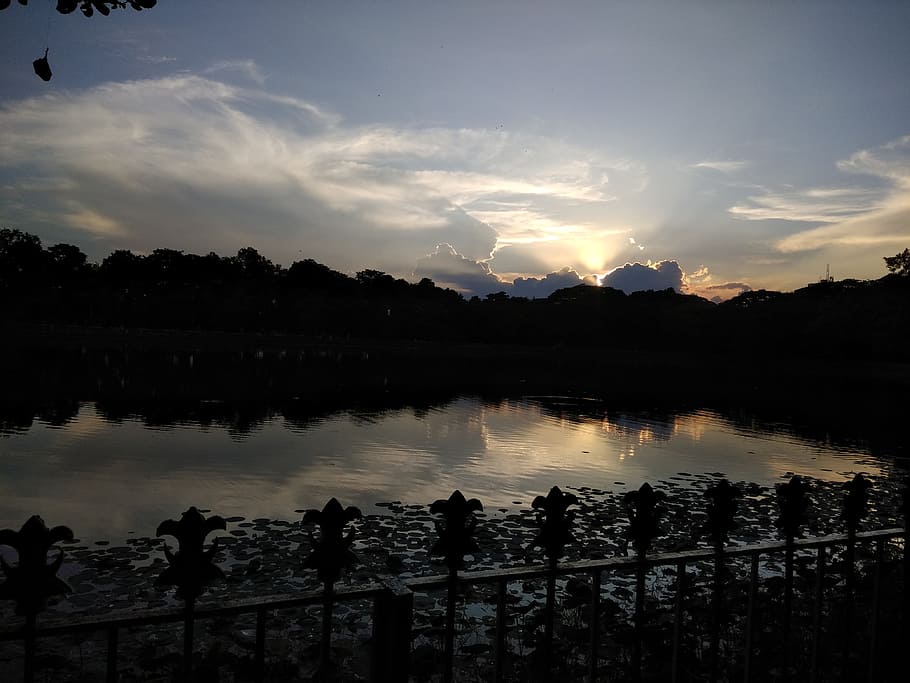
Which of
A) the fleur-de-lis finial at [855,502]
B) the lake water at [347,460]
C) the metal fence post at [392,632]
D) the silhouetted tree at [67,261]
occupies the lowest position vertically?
the lake water at [347,460]

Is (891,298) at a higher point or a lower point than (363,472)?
higher

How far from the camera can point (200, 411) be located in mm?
29266

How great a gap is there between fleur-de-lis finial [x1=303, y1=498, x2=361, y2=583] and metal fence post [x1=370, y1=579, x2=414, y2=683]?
0.69 feet

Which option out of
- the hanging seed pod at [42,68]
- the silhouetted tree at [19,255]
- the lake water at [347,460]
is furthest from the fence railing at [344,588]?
the silhouetted tree at [19,255]

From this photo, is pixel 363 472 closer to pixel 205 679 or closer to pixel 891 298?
pixel 205 679

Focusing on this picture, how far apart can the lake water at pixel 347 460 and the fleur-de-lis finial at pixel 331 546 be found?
35.9ft

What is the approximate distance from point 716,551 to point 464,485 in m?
14.8

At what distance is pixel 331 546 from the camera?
257 centimetres

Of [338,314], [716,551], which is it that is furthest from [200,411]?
[338,314]

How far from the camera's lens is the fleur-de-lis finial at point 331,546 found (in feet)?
8.34

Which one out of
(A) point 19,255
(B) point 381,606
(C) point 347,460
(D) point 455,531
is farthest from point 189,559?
(A) point 19,255

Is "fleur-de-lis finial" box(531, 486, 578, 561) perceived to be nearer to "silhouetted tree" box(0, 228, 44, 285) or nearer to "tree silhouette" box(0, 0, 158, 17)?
"tree silhouette" box(0, 0, 158, 17)

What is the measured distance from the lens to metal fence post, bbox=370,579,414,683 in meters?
2.58

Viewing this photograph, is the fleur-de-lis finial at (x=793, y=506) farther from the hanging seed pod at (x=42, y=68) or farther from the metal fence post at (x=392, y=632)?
the hanging seed pod at (x=42, y=68)
